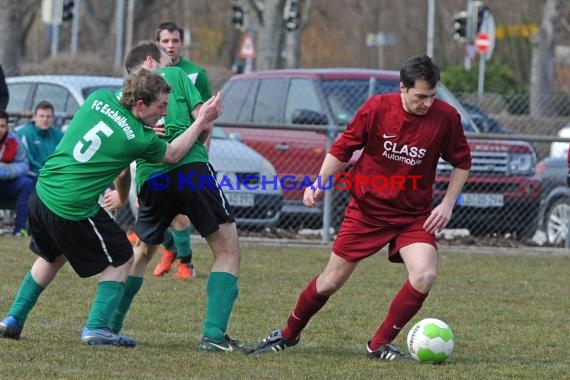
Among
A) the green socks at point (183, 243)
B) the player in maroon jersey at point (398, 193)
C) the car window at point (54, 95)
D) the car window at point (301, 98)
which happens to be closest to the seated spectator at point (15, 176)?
the car window at point (54, 95)

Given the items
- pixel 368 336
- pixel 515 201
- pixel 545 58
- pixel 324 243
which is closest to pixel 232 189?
pixel 324 243

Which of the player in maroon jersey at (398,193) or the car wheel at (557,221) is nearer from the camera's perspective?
the player in maroon jersey at (398,193)

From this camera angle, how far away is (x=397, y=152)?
6789mm

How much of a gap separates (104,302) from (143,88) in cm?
118

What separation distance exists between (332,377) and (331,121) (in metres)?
8.09

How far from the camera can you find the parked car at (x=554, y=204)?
14406 mm

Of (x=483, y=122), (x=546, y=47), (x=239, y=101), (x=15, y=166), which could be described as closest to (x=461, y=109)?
(x=483, y=122)

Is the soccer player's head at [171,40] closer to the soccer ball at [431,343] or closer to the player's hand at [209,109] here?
the player's hand at [209,109]

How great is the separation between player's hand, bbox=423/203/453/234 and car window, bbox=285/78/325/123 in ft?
25.0

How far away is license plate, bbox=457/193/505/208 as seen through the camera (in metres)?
13.8

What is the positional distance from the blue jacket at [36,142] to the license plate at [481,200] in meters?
4.45

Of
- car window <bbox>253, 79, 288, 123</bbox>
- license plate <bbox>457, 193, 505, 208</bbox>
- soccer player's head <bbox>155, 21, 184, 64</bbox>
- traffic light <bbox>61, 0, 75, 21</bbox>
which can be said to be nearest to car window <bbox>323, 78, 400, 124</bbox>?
car window <bbox>253, 79, 288, 123</bbox>

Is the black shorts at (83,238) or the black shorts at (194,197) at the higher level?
the black shorts at (194,197)

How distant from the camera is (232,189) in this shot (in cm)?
1378
